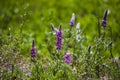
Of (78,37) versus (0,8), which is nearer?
(78,37)

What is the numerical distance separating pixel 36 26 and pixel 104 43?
3221 mm

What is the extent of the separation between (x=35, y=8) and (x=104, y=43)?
3687 millimetres

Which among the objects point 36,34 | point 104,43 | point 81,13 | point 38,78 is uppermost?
point 81,13

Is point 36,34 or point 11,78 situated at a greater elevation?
point 36,34

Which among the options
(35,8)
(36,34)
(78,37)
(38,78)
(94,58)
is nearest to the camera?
(38,78)

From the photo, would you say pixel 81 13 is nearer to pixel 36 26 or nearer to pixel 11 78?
pixel 36 26

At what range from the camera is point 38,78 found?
3.32 metres

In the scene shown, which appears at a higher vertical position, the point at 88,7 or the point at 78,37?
the point at 88,7

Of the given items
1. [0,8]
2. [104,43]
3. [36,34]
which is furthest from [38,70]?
[0,8]

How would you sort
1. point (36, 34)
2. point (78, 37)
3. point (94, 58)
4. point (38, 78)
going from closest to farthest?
point (38, 78)
point (94, 58)
point (78, 37)
point (36, 34)

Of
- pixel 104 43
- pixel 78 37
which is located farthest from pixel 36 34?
pixel 104 43

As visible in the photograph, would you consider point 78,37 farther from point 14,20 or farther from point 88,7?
point 88,7

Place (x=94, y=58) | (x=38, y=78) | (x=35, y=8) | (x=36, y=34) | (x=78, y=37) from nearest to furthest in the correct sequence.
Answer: (x=38, y=78)
(x=94, y=58)
(x=78, y=37)
(x=36, y=34)
(x=35, y=8)

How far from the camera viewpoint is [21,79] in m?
3.39
